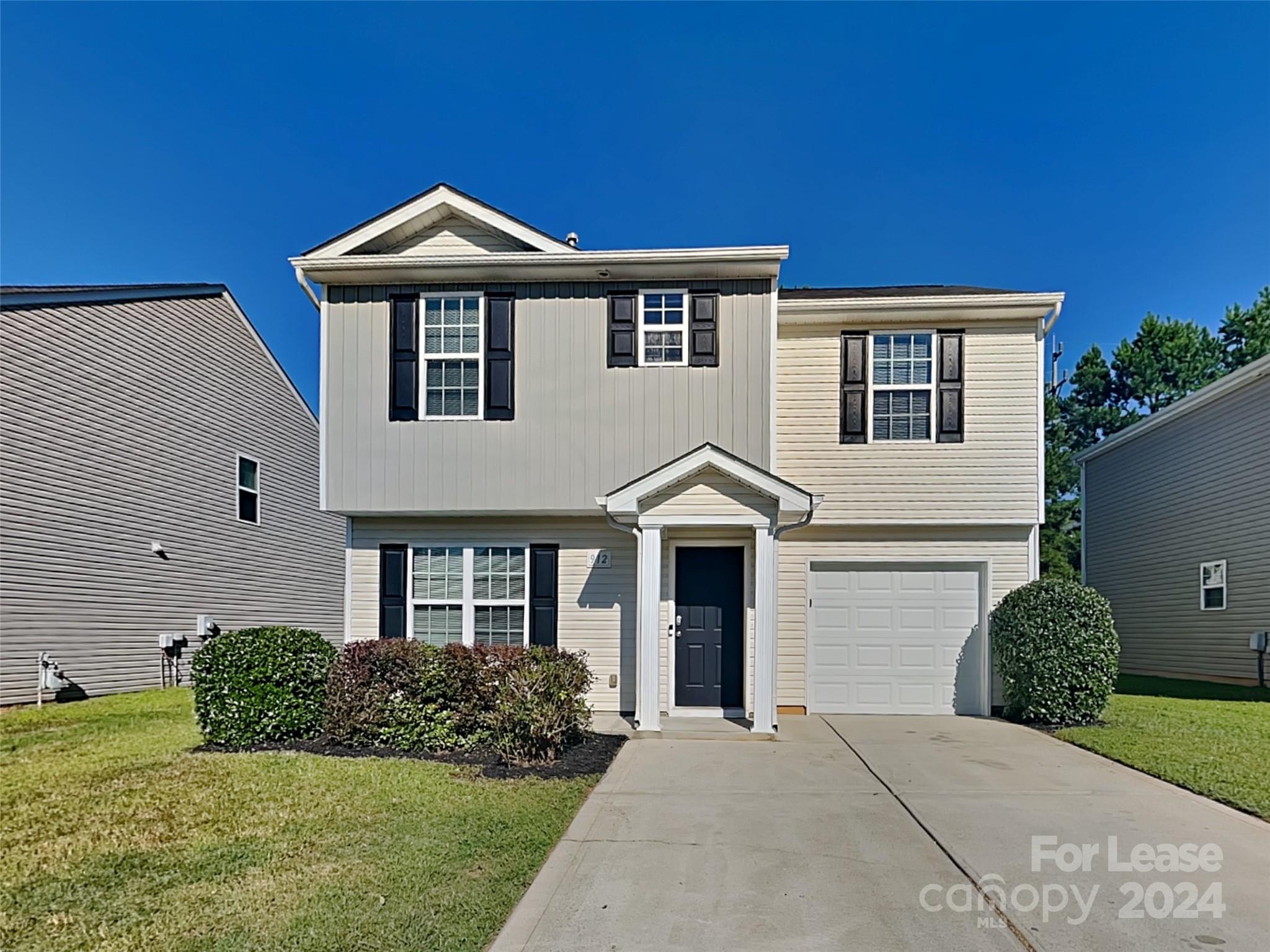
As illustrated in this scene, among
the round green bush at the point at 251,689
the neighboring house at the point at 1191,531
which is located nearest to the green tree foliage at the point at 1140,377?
the neighboring house at the point at 1191,531

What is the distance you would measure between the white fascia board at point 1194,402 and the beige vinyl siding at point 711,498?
9437 millimetres

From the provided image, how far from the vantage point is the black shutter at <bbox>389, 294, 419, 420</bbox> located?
10.3m

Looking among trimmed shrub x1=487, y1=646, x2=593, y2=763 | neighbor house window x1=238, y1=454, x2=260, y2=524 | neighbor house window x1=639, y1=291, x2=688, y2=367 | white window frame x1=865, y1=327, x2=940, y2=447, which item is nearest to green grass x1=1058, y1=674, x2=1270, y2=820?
white window frame x1=865, y1=327, x2=940, y2=447

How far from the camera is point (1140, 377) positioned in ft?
105

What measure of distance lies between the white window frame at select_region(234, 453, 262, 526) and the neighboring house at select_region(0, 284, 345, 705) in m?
0.03

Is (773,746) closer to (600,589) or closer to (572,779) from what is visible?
(572,779)

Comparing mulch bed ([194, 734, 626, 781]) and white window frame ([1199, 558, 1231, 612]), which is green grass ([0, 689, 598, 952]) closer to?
mulch bed ([194, 734, 626, 781])

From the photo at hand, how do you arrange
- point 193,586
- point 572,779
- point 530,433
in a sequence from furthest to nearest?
point 193,586 < point 530,433 < point 572,779

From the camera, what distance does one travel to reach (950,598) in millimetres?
10648

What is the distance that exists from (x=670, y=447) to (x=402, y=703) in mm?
4251

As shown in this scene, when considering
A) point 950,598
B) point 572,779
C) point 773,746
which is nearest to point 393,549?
point 572,779

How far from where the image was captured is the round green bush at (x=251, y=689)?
8109 mm

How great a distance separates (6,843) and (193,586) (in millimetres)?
10009

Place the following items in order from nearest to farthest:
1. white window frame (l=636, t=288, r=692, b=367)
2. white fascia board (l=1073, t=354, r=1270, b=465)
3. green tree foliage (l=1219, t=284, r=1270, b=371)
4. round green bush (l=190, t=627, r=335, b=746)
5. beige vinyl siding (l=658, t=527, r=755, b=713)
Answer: round green bush (l=190, t=627, r=335, b=746) < beige vinyl siding (l=658, t=527, r=755, b=713) < white window frame (l=636, t=288, r=692, b=367) < white fascia board (l=1073, t=354, r=1270, b=465) < green tree foliage (l=1219, t=284, r=1270, b=371)
